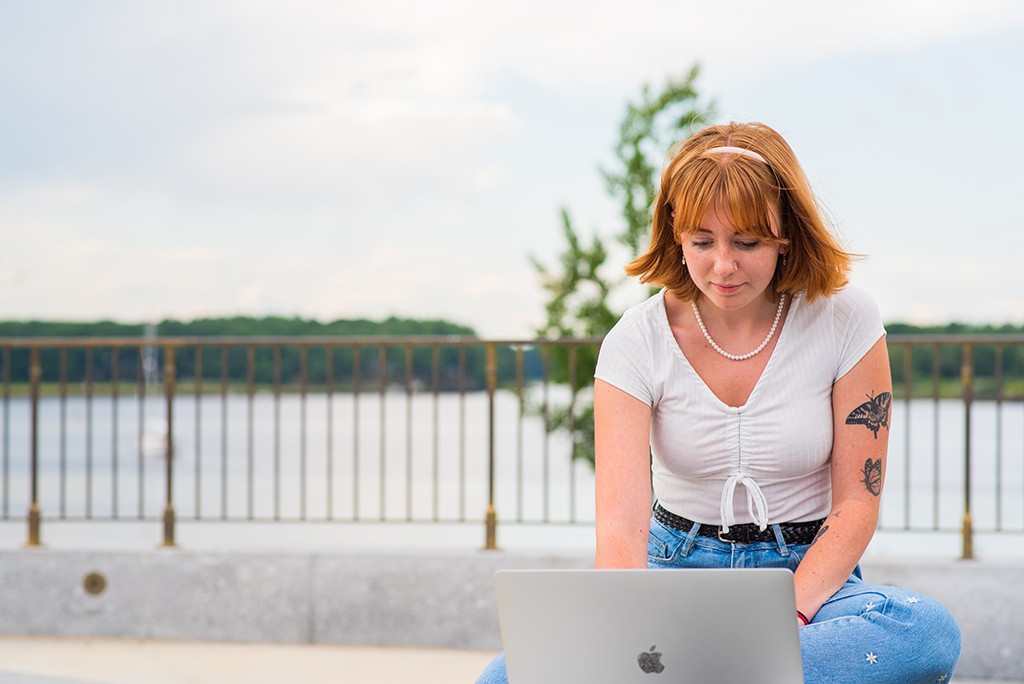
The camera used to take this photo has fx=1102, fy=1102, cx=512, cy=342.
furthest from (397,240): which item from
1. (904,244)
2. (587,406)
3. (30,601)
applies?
(30,601)

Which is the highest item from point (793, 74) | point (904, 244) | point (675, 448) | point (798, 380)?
point (793, 74)

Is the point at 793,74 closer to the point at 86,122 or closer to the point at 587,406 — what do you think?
the point at 587,406

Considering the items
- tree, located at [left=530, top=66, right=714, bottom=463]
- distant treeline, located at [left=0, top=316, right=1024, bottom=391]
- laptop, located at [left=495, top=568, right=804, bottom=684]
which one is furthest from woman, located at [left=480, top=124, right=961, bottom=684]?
tree, located at [left=530, top=66, right=714, bottom=463]

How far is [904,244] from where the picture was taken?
44.9 ft

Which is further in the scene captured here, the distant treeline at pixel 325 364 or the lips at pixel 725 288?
the distant treeline at pixel 325 364

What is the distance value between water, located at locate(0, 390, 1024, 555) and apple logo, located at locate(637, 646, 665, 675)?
157 centimetres

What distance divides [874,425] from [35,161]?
2736 cm

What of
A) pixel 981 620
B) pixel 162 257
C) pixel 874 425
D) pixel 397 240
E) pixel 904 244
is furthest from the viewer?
pixel 162 257

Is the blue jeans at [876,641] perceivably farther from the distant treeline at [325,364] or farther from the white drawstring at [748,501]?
the distant treeline at [325,364]

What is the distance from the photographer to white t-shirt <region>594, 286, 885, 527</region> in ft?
5.36

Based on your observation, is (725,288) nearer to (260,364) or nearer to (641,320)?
(641,320)

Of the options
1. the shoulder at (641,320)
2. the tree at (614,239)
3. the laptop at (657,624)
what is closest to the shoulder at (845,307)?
the shoulder at (641,320)

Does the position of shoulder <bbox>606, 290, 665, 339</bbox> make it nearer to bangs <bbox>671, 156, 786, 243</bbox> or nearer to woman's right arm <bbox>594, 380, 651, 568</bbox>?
woman's right arm <bbox>594, 380, 651, 568</bbox>

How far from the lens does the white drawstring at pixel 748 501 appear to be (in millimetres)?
1620
